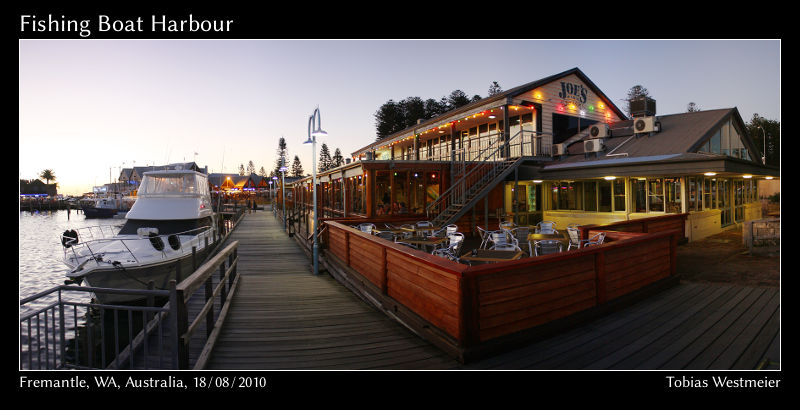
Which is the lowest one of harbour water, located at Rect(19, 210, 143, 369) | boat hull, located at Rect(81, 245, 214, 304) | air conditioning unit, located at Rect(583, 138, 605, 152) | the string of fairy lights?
harbour water, located at Rect(19, 210, 143, 369)

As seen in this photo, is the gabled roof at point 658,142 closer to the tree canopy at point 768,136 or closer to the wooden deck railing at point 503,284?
the wooden deck railing at point 503,284

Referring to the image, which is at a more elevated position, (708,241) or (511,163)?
(511,163)

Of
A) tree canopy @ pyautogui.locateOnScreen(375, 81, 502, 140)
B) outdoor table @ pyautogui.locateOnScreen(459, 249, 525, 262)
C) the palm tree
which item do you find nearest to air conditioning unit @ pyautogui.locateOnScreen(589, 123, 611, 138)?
outdoor table @ pyautogui.locateOnScreen(459, 249, 525, 262)

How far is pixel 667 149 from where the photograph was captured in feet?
47.9

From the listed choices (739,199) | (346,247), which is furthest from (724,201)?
(346,247)

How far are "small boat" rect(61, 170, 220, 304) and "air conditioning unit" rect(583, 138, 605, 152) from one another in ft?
53.6

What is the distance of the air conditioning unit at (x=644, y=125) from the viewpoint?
1634 cm

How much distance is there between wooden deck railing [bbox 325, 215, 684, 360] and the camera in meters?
3.97

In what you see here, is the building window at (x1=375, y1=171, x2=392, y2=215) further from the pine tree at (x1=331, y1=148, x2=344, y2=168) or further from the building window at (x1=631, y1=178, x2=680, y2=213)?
the pine tree at (x1=331, y1=148, x2=344, y2=168)

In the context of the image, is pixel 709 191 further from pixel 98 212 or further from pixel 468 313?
pixel 98 212
